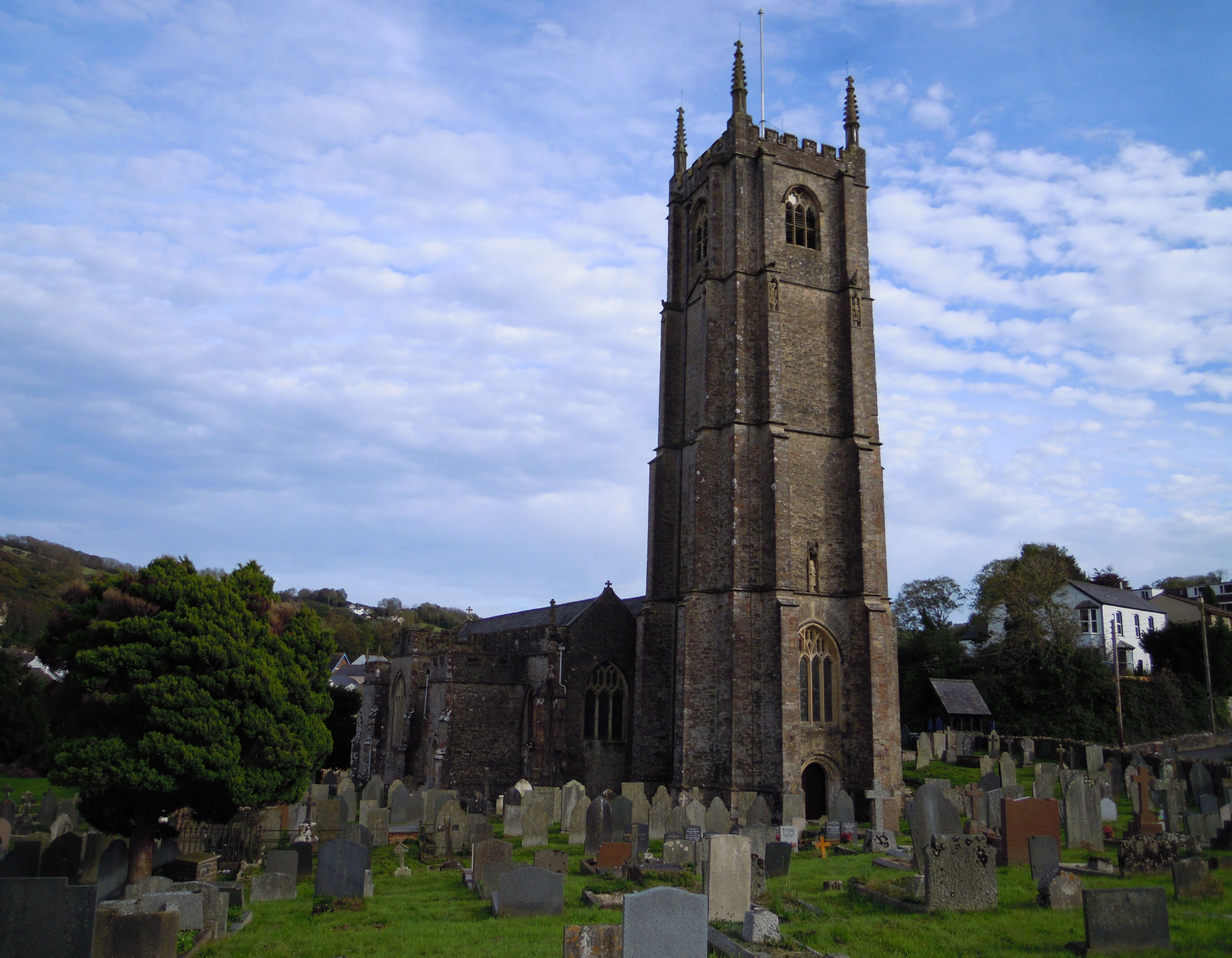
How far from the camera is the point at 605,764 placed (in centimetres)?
2764

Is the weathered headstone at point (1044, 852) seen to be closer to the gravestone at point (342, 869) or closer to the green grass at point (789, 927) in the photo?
the green grass at point (789, 927)

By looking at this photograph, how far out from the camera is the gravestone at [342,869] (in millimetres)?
13125

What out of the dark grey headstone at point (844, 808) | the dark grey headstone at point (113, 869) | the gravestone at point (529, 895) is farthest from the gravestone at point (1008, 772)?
the dark grey headstone at point (113, 869)

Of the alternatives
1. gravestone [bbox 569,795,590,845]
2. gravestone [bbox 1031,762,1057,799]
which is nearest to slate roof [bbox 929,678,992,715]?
gravestone [bbox 1031,762,1057,799]

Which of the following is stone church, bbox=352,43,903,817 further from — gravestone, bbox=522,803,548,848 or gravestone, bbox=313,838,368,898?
gravestone, bbox=313,838,368,898

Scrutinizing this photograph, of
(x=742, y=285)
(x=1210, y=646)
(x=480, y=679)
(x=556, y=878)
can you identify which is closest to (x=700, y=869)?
(x=556, y=878)

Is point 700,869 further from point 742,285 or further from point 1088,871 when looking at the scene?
point 742,285

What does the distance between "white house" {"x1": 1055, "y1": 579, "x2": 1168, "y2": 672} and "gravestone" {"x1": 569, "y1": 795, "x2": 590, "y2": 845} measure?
3719cm

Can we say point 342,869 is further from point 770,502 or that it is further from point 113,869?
point 770,502

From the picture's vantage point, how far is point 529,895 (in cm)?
1171

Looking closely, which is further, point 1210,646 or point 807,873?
point 1210,646

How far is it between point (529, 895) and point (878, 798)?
13069 mm

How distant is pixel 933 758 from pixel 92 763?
28.7 m

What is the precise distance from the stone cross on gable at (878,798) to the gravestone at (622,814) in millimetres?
5690
